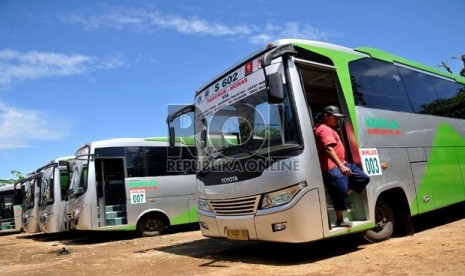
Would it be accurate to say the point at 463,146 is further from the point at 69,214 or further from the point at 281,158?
the point at 69,214

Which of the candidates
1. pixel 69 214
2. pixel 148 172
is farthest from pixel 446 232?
pixel 69 214

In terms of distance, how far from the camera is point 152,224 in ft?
42.6

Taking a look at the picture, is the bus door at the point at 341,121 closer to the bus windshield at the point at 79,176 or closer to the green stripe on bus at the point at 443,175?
the green stripe on bus at the point at 443,175

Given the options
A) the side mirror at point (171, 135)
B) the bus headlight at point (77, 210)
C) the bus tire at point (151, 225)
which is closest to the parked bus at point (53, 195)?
the bus headlight at point (77, 210)

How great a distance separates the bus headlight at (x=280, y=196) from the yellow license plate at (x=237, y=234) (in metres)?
0.58

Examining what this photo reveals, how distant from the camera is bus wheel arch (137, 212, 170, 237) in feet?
41.9

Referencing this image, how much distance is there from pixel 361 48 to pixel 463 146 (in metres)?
4.00

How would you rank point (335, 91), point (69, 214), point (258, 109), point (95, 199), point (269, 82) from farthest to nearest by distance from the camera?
point (69, 214)
point (95, 199)
point (335, 91)
point (258, 109)
point (269, 82)

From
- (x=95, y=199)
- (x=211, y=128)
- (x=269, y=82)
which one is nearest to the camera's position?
(x=269, y=82)

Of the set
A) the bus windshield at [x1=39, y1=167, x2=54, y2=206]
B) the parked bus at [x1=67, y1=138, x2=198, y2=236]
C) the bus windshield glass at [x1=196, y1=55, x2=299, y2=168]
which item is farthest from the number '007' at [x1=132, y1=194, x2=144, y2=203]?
the bus windshield glass at [x1=196, y1=55, x2=299, y2=168]

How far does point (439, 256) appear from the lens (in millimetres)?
5625

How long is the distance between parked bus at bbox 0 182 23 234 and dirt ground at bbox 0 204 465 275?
11620 mm

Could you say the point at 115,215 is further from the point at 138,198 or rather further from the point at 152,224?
the point at 152,224

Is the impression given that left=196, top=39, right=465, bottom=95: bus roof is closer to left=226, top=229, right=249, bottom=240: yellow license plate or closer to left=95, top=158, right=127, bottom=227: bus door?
left=226, top=229, right=249, bottom=240: yellow license plate
